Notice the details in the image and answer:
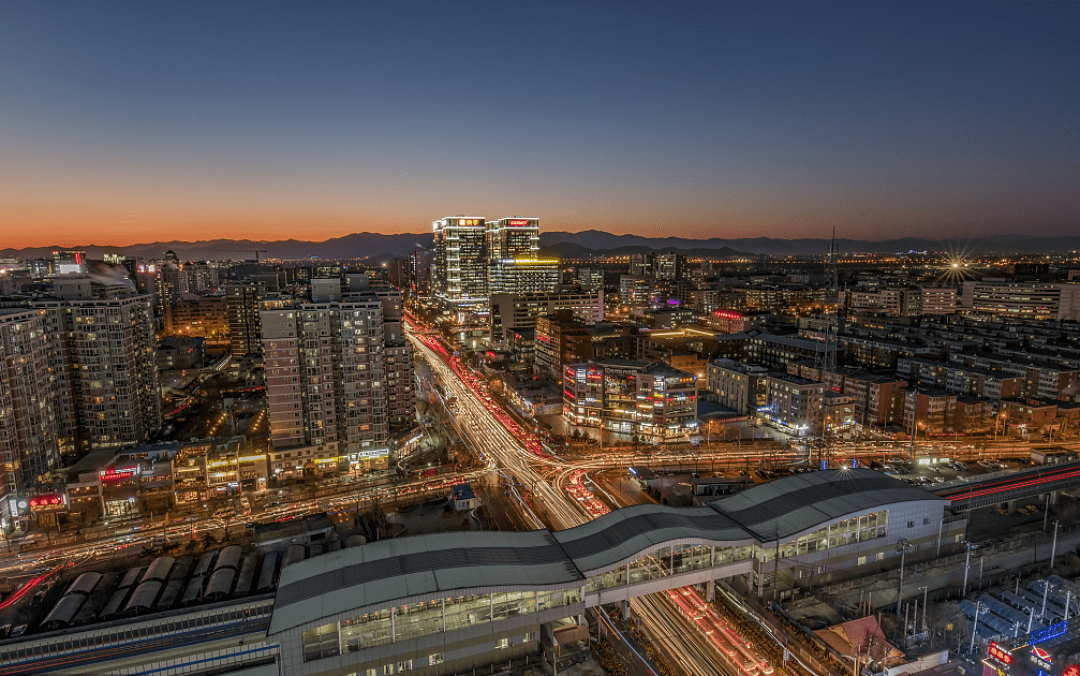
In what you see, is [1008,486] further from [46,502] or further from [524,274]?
[524,274]

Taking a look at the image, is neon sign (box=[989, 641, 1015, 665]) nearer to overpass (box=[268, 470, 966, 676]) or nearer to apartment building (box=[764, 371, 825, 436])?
overpass (box=[268, 470, 966, 676])

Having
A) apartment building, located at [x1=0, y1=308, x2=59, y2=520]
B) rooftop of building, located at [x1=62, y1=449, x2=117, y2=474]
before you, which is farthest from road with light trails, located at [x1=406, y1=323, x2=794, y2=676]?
apartment building, located at [x1=0, y1=308, x2=59, y2=520]

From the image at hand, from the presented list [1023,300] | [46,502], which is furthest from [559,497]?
[1023,300]

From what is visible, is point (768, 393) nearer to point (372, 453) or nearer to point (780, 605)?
point (780, 605)

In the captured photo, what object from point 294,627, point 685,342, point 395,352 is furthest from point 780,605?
point 685,342

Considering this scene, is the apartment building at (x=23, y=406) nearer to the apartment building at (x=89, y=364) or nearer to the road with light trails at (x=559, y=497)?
the apartment building at (x=89, y=364)

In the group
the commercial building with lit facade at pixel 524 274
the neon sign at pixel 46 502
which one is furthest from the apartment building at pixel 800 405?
the commercial building with lit facade at pixel 524 274
